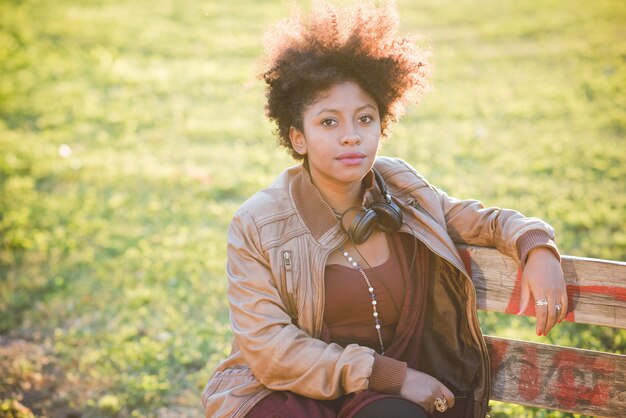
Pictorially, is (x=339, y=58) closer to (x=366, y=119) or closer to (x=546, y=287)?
(x=366, y=119)

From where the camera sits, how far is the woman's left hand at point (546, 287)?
2863 millimetres

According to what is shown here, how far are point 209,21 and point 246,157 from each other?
8.50 m

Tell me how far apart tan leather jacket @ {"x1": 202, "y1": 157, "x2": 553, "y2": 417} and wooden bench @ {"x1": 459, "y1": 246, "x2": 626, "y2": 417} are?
14cm

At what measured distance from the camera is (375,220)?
3119mm

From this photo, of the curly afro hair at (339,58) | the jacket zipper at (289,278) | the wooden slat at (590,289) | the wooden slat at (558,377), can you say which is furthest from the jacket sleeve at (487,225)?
the jacket zipper at (289,278)

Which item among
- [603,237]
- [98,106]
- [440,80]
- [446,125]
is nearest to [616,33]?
[440,80]

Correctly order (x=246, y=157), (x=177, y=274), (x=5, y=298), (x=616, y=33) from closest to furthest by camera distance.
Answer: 1. (x=5, y=298)
2. (x=177, y=274)
3. (x=246, y=157)
4. (x=616, y=33)

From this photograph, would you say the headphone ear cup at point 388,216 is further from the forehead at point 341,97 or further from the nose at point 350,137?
the forehead at point 341,97

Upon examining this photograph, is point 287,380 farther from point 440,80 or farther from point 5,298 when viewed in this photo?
point 440,80

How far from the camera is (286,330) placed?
2.87 m

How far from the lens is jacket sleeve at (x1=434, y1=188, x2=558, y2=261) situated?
303 centimetres

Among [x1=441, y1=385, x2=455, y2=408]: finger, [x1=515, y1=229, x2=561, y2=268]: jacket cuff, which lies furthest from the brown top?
[x1=515, y1=229, x2=561, y2=268]: jacket cuff

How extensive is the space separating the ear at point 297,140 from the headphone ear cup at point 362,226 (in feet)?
1.58

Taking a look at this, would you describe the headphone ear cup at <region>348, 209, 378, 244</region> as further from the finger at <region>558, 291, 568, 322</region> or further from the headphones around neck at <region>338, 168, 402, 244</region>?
the finger at <region>558, 291, 568, 322</region>
